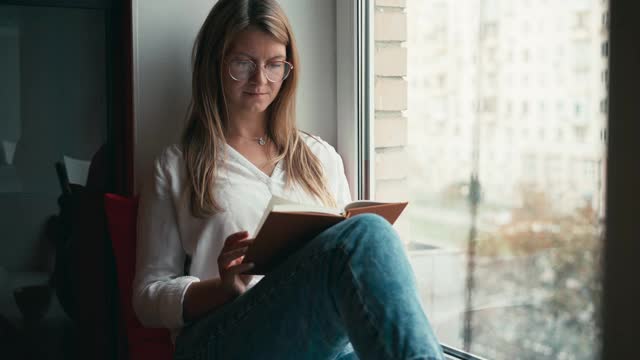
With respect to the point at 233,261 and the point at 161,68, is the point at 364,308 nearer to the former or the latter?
the point at 233,261

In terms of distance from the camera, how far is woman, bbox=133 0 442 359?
130 centimetres

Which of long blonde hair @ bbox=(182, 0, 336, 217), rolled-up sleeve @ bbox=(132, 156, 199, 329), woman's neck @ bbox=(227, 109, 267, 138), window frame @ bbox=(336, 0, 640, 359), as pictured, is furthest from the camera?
woman's neck @ bbox=(227, 109, 267, 138)

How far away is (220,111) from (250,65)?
16 cm

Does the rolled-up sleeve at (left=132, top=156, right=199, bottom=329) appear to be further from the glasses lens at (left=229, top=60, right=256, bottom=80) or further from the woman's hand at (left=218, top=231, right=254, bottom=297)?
the glasses lens at (left=229, top=60, right=256, bottom=80)

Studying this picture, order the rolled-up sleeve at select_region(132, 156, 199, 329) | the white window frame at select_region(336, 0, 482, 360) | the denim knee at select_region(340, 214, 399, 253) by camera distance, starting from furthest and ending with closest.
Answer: the white window frame at select_region(336, 0, 482, 360) < the rolled-up sleeve at select_region(132, 156, 199, 329) < the denim knee at select_region(340, 214, 399, 253)

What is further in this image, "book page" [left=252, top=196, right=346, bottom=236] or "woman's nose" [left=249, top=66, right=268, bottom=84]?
"woman's nose" [left=249, top=66, right=268, bottom=84]

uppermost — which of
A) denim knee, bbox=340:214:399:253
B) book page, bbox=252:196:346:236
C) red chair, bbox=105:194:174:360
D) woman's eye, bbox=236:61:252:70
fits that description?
woman's eye, bbox=236:61:252:70

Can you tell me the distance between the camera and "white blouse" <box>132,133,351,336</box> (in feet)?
A: 5.35

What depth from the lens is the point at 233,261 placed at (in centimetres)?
153

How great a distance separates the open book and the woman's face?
1.48ft

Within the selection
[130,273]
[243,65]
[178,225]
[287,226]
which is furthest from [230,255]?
[243,65]

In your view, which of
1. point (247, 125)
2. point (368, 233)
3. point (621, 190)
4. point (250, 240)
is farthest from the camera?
point (247, 125)

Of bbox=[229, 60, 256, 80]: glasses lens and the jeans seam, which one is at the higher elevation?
bbox=[229, 60, 256, 80]: glasses lens

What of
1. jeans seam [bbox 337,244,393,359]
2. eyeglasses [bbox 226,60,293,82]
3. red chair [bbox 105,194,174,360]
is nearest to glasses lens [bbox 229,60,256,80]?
eyeglasses [bbox 226,60,293,82]
